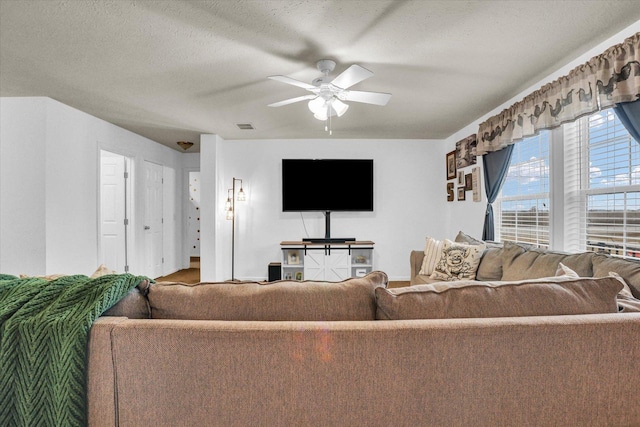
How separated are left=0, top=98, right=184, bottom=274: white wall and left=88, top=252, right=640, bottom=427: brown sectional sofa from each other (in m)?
3.38

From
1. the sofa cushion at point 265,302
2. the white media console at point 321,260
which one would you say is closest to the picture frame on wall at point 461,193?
the white media console at point 321,260

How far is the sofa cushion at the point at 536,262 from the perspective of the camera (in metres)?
1.92

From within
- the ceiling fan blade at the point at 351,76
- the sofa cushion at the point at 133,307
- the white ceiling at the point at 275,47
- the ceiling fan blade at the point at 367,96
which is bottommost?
the sofa cushion at the point at 133,307

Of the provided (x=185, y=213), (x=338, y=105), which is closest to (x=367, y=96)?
(x=338, y=105)

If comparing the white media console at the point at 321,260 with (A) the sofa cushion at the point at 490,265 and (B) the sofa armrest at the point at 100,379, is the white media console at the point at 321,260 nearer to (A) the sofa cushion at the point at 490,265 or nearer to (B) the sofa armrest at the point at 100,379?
(A) the sofa cushion at the point at 490,265

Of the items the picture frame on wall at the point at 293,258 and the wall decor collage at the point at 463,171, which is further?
the picture frame on wall at the point at 293,258

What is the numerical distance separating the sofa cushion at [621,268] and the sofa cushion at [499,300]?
2.28ft

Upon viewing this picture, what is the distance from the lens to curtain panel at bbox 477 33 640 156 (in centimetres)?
198

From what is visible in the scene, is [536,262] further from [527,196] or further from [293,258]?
[293,258]

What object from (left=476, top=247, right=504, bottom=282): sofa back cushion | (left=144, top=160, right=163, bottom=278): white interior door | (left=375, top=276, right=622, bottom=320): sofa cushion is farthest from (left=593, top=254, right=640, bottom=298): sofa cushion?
(left=144, top=160, right=163, bottom=278): white interior door

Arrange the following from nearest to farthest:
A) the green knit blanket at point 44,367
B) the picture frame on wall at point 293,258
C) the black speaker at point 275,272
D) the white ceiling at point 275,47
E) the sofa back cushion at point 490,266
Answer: the green knit blanket at point 44,367 < the white ceiling at point 275,47 < the sofa back cushion at point 490,266 < the black speaker at point 275,272 < the picture frame on wall at point 293,258

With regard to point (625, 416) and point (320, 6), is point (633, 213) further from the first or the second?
point (320, 6)

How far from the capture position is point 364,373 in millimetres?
Result: 910

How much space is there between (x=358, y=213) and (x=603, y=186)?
10.9ft
